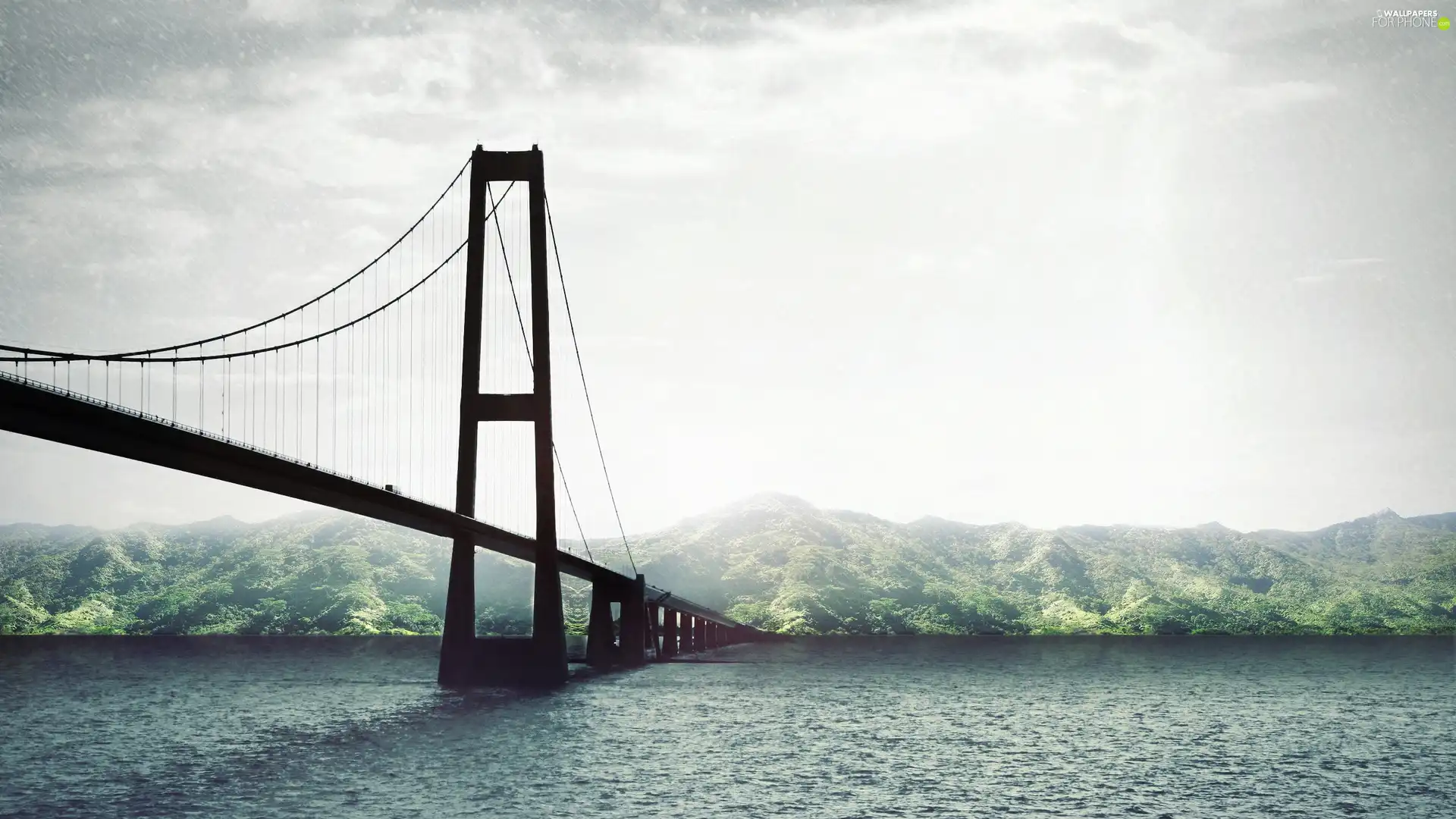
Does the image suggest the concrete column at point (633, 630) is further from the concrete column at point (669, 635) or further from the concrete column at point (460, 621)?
the concrete column at point (460, 621)

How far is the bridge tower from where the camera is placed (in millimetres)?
62625

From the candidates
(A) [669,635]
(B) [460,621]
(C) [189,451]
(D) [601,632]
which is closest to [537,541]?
(B) [460,621]

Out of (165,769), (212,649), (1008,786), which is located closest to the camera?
(1008,786)

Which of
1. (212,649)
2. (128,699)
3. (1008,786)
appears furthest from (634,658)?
(212,649)

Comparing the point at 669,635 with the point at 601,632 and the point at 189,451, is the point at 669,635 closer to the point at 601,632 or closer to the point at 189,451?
the point at 601,632

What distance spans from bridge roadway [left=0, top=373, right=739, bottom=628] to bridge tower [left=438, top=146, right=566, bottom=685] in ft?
14.2

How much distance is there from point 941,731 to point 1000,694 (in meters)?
31.4

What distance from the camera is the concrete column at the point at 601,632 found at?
91.1m

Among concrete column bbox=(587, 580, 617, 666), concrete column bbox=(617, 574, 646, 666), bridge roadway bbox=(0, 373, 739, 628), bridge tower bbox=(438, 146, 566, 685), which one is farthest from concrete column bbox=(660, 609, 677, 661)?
bridge roadway bbox=(0, 373, 739, 628)

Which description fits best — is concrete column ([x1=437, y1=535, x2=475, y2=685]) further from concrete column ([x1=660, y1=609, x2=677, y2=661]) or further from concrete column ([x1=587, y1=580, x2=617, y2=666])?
concrete column ([x1=660, y1=609, x2=677, y2=661])

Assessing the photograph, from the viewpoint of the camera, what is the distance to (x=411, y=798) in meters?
32.5

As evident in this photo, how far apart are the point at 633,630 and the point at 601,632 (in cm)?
791

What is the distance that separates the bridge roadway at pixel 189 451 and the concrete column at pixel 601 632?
33.4 meters

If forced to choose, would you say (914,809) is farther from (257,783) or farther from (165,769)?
(165,769)
